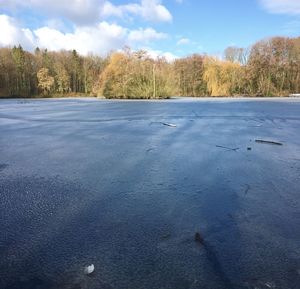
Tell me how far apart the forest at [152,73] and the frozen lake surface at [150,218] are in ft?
105

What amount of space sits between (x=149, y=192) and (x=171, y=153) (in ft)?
8.89

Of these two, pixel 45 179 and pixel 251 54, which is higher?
pixel 251 54

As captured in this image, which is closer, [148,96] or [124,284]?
[124,284]

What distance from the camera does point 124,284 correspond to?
2463 mm

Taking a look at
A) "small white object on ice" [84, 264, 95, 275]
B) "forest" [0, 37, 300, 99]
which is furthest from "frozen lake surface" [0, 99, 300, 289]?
"forest" [0, 37, 300, 99]

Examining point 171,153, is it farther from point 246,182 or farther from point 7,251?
point 7,251

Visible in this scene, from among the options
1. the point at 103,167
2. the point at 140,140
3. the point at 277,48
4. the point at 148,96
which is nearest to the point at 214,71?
the point at 277,48

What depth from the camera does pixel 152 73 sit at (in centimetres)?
3769

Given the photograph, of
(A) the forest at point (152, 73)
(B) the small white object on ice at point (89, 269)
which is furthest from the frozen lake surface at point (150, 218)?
(A) the forest at point (152, 73)

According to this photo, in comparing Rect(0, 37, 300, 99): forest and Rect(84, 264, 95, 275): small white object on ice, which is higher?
Rect(0, 37, 300, 99): forest

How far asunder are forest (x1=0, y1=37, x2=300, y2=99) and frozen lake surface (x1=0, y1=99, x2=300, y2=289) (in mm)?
31997

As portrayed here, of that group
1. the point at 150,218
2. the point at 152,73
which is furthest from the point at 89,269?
the point at 152,73

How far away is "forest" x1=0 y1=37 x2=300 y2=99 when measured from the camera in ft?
127

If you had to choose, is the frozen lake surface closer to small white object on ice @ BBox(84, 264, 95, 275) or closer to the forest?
small white object on ice @ BBox(84, 264, 95, 275)
